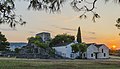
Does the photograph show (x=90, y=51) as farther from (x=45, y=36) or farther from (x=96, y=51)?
(x=45, y=36)

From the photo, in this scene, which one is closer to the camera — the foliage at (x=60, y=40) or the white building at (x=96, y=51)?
the white building at (x=96, y=51)

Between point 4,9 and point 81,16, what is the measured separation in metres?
2.48

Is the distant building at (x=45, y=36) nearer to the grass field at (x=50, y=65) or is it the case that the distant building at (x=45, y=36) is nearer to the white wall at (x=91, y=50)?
the white wall at (x=91, y=50)

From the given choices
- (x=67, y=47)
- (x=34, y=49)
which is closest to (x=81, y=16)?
(x=34, y=49)

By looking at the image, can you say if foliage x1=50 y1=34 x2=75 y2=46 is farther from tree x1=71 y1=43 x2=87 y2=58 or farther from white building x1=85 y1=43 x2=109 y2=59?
tree x1=71 y1=43 x2=87 y2=58

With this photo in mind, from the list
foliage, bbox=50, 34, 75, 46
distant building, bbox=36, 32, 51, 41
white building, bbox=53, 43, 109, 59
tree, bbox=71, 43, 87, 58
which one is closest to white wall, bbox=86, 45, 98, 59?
white building, bbox=53, 43, 109, 59

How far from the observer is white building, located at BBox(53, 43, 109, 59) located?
326ft

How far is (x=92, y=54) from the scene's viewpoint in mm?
103625

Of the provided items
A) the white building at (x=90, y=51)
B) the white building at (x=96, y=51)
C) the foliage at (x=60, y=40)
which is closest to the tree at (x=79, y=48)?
the white building at (x=90, y=51)

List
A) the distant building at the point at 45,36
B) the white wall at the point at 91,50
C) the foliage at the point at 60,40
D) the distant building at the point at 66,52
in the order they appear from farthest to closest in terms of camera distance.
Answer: the distant building at the point at 45,36
the foliage at the point at 60,40
the white wall at the point at 91,50
the distant building at the point at 66,52

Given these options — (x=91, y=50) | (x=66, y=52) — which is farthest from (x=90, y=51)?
(x=66, y=52)

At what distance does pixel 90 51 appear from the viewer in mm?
103375

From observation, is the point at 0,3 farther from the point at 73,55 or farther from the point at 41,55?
the point at 73,55

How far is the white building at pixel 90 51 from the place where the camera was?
99381 millimetres
